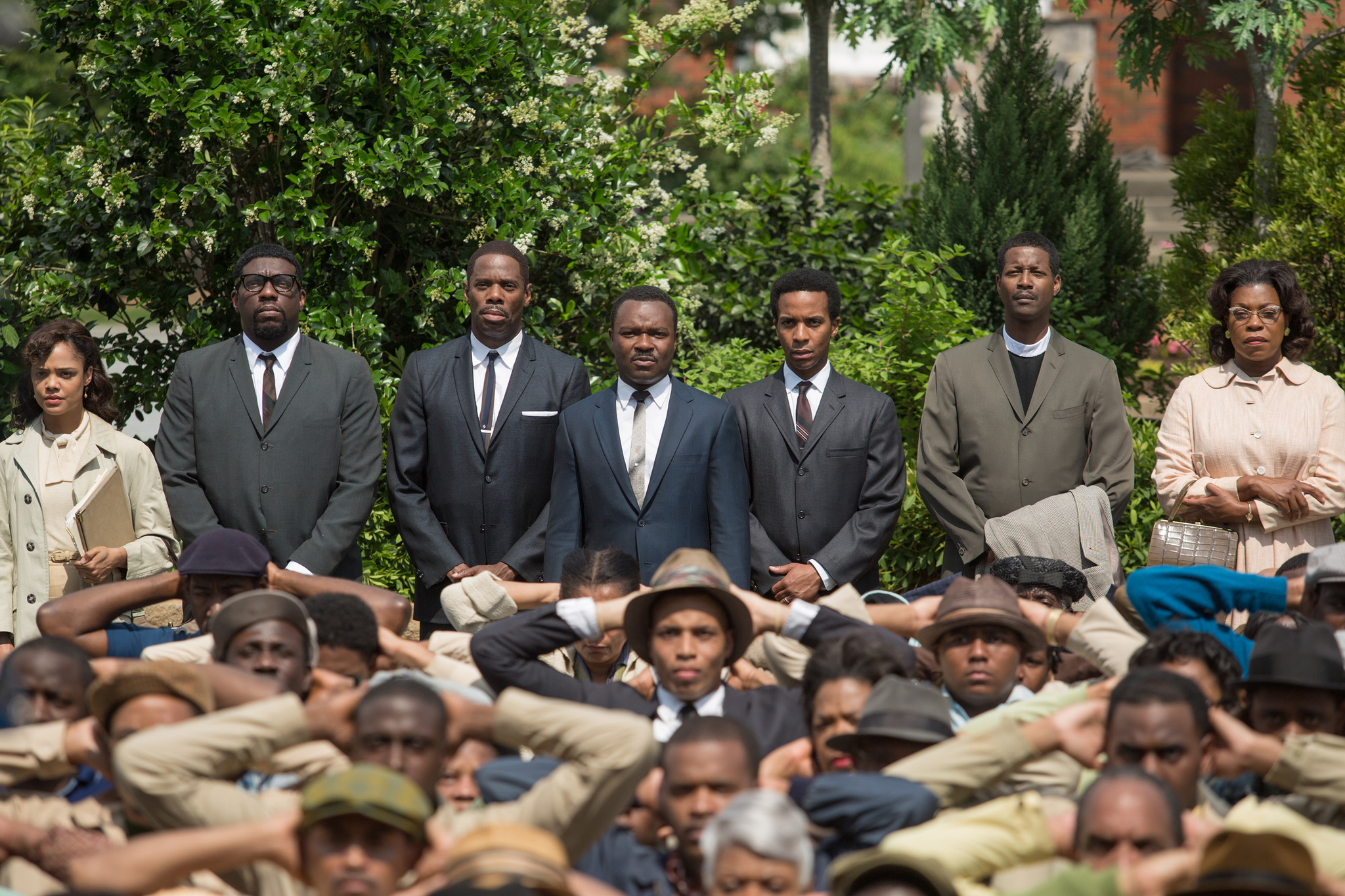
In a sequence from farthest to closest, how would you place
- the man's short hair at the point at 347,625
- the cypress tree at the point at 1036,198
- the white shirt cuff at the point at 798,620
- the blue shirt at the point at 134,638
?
the cypress tree at the point at 1036,198 < the blue shirt at the point at 134,638 < the white shirt cuff at the point at 798,620 < the man's short hair at the point at 347,625

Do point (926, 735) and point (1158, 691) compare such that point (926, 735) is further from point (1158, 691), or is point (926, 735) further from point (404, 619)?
point (404, 619)

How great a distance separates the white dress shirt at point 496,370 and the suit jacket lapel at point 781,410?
1074 mm

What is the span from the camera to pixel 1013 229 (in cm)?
824

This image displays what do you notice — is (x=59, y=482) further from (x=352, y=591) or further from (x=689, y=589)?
(x=689, y=589)

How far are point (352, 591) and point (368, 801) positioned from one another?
1835mm

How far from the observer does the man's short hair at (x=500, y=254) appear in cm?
591

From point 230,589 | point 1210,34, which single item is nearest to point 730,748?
point 230,589

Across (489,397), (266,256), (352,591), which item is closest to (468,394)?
(489,397)

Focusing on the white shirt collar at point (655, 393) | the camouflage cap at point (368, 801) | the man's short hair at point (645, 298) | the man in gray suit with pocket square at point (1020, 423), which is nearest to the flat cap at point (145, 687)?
the camouflage cap at point (368, 801)

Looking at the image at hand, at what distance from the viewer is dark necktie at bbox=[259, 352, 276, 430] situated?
5672 mm

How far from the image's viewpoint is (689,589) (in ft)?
14.2

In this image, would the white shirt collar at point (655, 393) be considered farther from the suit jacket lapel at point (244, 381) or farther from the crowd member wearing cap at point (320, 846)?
the crowd member wearing cap at point (320, 846)

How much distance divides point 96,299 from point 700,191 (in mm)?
3246

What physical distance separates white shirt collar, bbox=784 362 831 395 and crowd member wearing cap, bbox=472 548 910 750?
5.36ft
